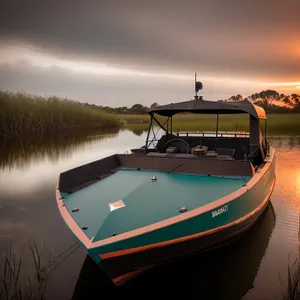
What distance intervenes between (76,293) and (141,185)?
6.85 feet

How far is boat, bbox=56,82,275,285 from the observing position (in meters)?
4.16

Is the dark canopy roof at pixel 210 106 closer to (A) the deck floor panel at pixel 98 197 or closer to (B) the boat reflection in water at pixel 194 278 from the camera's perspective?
(A) the deck floor panel at pixel 98 197

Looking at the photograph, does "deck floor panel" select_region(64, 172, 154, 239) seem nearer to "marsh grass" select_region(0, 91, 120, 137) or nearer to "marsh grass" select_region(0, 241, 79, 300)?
"marsh grass" select_region(0, 241, 79, 300)

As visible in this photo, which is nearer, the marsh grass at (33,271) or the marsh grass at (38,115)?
the marsh grass at (33,271)

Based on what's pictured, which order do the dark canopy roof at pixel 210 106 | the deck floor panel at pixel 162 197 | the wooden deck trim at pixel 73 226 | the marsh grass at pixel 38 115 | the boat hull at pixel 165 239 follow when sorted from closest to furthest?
the boat hull at pixel 165 239 < the wooden deck trim at pixel 73 226 < the deck floor panel at pixel 162 197 < the dark canopy roof at pixel 210 106 < the marsh grass at pixel 38 115

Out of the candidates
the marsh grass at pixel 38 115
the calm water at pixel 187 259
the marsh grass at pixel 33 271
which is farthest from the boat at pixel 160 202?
the marsh grass at pixel 38 115

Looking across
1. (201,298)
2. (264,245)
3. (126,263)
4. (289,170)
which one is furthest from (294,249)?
(289,170)

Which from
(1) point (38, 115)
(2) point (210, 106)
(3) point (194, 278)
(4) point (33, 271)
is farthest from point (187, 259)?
(1) point (38, 115)

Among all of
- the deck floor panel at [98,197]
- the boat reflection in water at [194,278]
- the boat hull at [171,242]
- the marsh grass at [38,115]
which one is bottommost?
the boat reflection in water at [194,278]

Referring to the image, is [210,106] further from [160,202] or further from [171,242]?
[171,242]

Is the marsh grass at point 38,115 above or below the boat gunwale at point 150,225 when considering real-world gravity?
above

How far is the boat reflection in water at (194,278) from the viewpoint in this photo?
15.8 feet

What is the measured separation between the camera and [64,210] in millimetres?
5148

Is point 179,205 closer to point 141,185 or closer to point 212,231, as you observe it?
point 212,231
